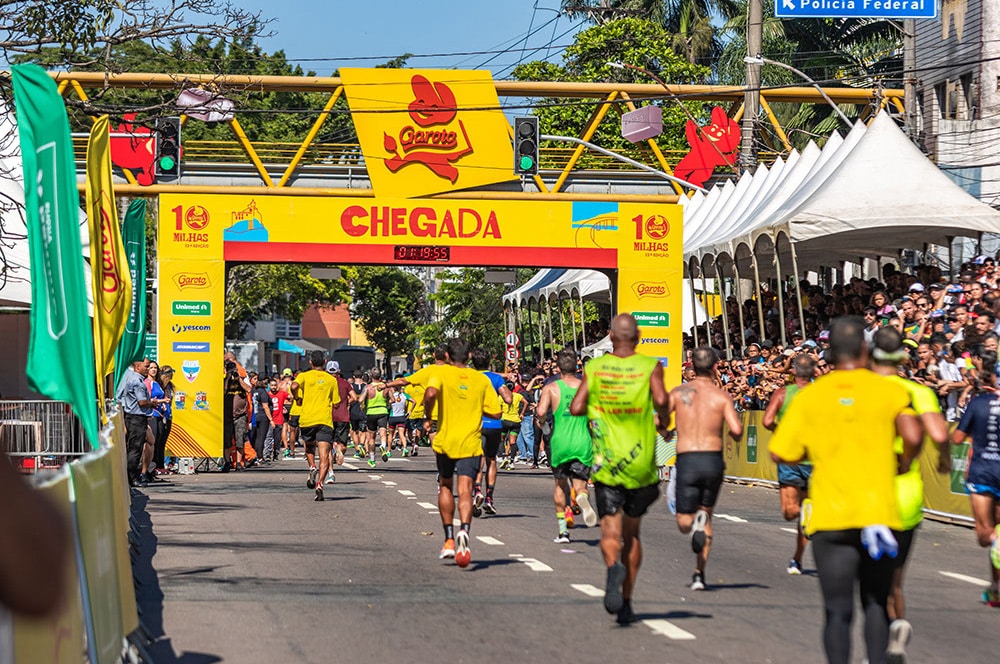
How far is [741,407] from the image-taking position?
84.2 ft

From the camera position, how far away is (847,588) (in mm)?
6539

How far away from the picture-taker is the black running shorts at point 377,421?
101 ft

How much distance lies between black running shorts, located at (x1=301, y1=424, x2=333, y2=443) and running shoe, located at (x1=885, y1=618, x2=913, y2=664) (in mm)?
A: 13085

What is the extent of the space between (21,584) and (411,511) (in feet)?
51.3

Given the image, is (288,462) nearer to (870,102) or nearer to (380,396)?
(380,396)

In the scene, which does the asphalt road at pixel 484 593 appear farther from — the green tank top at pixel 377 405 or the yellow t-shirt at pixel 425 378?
the green tank top at pixel 377 405

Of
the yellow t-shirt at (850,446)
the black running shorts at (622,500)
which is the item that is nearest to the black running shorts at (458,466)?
the black running shorts at (622,500)

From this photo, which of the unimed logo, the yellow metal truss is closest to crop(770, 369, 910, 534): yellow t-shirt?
the yellow metal truss

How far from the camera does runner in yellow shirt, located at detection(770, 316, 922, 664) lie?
656cm

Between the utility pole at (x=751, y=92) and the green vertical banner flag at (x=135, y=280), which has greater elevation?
the utility pole at (x=751, y=92)

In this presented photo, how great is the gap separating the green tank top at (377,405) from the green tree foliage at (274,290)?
22.1 metres

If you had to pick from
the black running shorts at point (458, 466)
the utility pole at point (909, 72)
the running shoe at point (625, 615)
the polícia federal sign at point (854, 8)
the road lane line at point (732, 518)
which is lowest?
the road lane line at point (732, 518)

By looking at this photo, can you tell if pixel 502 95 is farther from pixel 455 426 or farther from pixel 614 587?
pixel 614 587

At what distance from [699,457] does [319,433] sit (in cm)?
972
